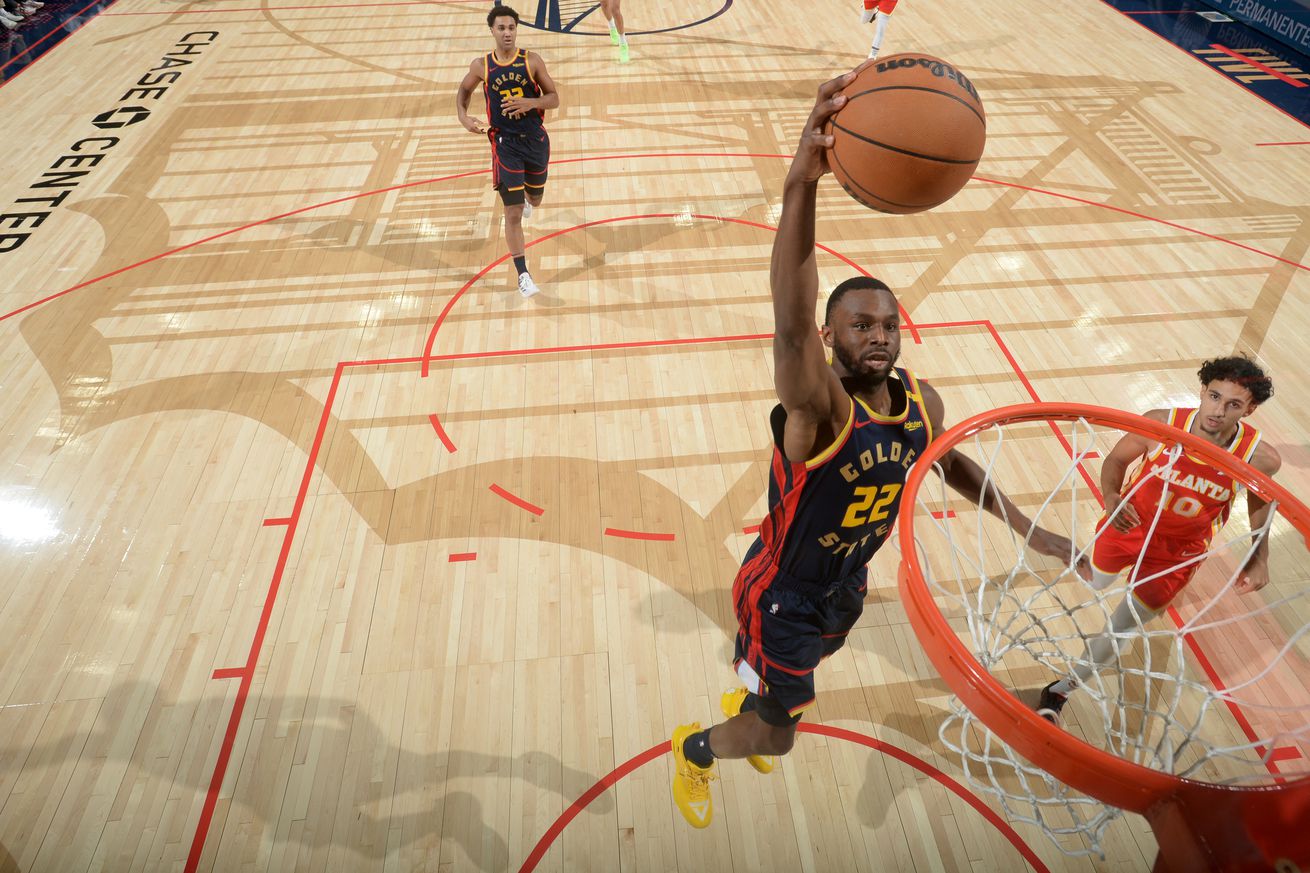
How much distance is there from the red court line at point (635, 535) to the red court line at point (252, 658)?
5.32 feet

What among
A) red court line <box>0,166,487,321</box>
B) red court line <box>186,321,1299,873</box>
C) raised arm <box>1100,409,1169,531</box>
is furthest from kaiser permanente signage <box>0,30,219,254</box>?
raised arm <box>1100,409,1169,531</box>

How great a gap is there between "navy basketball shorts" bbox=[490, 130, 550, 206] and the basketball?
147 inches

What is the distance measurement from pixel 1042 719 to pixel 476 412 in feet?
12.0

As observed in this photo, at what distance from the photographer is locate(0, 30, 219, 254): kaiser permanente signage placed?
21.2 feet

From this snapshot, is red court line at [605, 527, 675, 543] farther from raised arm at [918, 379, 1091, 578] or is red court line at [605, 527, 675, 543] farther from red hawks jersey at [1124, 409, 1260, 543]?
red hawks jersey at [1124, 409, 1260, 543]

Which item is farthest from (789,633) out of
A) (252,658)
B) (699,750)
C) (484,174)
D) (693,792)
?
(484,174)

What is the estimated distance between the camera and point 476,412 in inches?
187

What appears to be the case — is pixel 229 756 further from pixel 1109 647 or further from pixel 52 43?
pixel 52 43

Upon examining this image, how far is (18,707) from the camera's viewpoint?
3365 mm

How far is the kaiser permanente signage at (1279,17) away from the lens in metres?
9.20

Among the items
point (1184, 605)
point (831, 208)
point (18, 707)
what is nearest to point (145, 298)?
point (18, 707)

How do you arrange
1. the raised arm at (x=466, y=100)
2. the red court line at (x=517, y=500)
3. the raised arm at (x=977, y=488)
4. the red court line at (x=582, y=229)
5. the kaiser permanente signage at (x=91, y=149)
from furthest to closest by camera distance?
the kaiser permanente signage at (x=91, y=149)
the raised arm at (x=466, y=100)
the red court line at (x=582, y=229)
the red court line at (x=517, y=500)
the raised arm at (x=977, y=488)

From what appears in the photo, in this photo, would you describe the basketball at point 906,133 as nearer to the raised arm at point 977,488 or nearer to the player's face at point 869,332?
the player's face at point 869,332

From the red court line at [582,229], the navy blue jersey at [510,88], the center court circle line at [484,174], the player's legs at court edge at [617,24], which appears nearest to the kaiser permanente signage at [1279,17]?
the center court circle line at [484,174]
